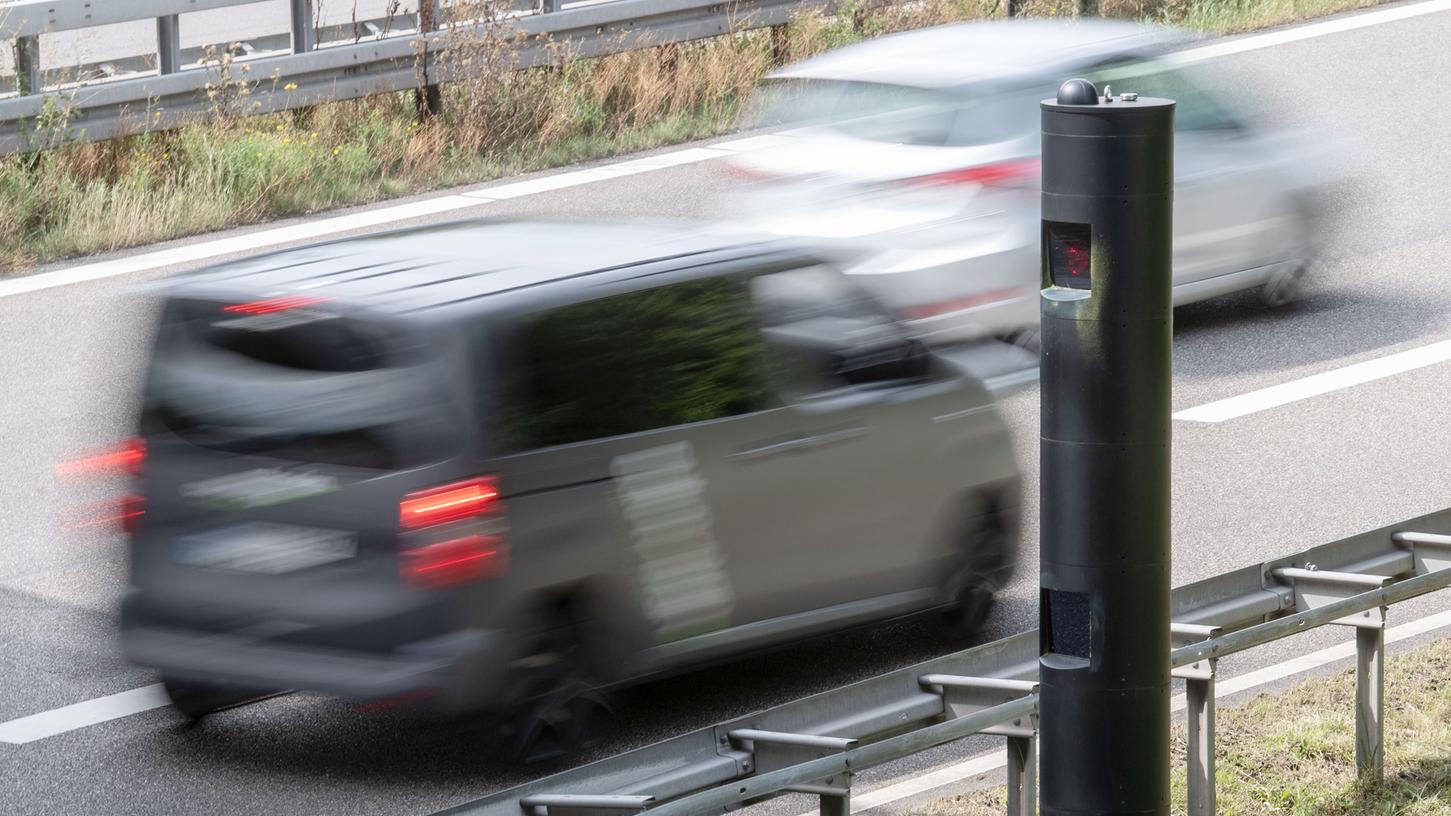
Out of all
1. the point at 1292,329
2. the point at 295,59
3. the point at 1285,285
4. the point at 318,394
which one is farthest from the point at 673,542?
the point at 295,59

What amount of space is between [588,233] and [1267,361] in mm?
5762

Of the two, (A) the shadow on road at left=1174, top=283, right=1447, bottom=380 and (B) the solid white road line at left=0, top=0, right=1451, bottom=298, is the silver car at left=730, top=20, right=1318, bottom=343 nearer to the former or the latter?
(A) the shadow on road at left=1174, top=283, right=1447, bottom=380

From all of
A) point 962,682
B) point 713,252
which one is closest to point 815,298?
point 713,252

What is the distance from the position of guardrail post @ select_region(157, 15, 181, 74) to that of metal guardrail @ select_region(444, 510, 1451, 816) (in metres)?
11.1

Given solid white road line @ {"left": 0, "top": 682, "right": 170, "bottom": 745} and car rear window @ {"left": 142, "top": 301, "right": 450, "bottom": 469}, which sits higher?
car rear window @ {"left": 142, "top": 301, "right": 450, "bottom": 469}

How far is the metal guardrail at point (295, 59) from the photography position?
588 inches

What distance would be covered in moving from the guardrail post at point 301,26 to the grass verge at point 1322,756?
1088cm

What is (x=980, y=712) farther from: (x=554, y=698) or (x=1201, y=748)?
(x=554, y=698)

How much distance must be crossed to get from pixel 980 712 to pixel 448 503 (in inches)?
77.1

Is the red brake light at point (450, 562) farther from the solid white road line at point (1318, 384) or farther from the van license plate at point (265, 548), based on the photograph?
the solid white road line at point (1318, 384)

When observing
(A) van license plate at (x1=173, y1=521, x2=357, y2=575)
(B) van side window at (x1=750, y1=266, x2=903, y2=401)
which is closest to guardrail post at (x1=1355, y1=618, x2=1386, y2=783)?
(B) van side window at (x1=750, y1=266, x2=903, y2=401)

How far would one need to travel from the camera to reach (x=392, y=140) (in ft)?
54.9

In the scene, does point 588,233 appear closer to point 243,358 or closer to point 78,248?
point 243,358

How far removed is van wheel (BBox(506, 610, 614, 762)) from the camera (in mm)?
6984
